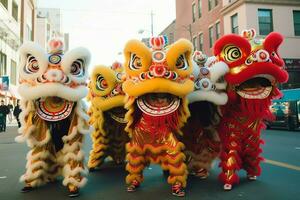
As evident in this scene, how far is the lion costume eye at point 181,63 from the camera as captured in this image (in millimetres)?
5730

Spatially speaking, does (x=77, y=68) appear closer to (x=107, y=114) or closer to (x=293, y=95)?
(x=107, y=114)

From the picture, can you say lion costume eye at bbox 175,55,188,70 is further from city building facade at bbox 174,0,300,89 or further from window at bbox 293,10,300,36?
window at bbox 293,10,300,36

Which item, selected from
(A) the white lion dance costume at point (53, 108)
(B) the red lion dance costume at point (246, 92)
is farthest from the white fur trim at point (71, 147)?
(B) the red lion dance costume at point (246, 92)

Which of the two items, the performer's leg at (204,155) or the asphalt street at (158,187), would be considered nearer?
the asphalt street at (158,187)

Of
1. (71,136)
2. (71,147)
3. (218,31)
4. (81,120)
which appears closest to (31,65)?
(81,120)

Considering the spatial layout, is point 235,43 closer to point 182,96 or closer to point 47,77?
point 182,96

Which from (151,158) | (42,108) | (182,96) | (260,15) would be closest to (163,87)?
(182,96)

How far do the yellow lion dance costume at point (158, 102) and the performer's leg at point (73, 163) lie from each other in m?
0.76

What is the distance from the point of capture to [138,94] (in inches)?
220

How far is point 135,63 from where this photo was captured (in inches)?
229

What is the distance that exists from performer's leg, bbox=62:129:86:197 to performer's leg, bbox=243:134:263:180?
277 centimetres

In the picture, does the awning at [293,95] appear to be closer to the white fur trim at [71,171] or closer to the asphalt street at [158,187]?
the asphalt street at [158,187]

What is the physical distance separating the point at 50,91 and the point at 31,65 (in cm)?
65

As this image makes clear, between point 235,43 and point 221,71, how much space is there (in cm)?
52
